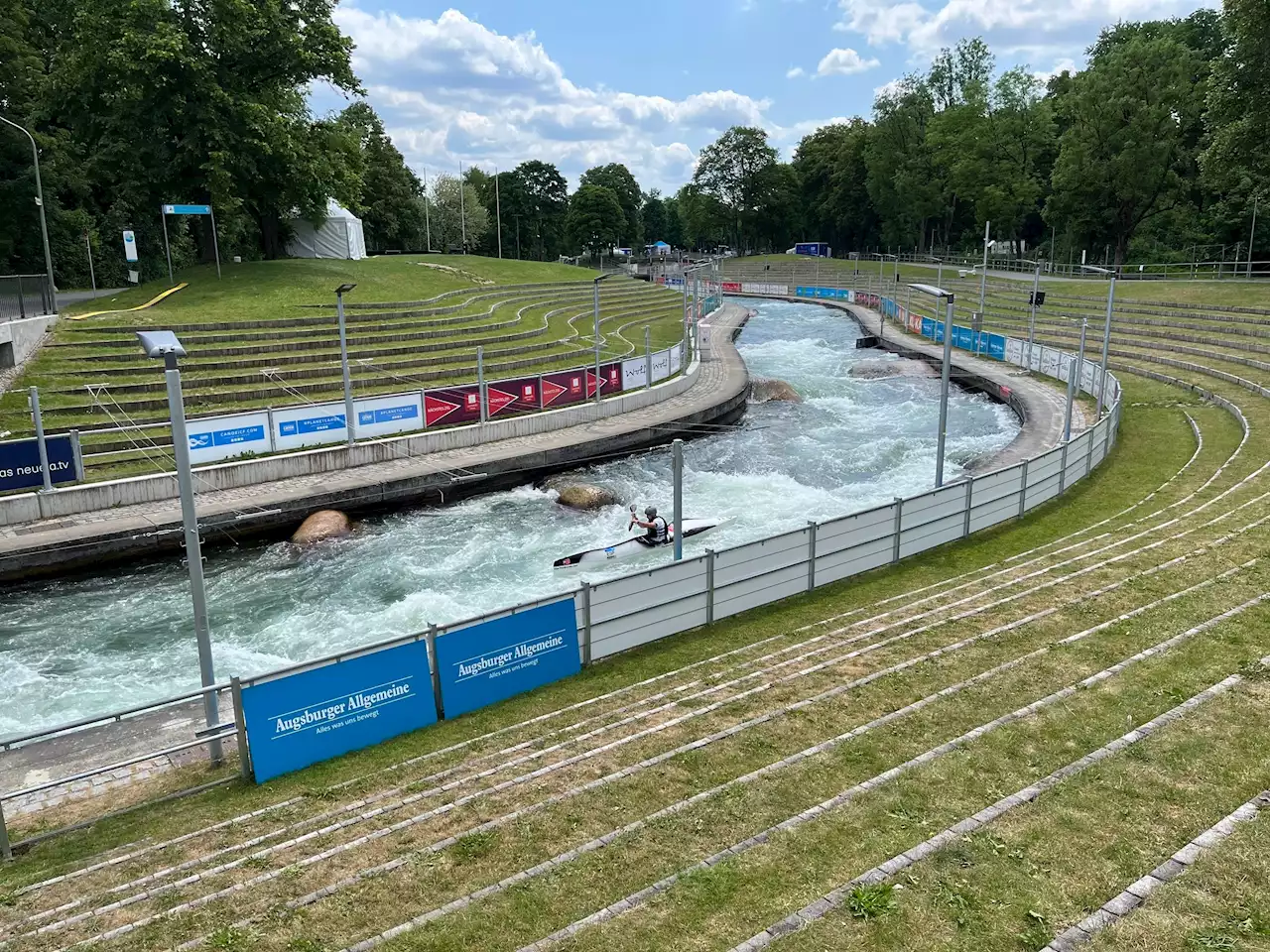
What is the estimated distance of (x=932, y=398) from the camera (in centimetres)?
4000

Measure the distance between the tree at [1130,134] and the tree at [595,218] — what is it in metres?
75.3

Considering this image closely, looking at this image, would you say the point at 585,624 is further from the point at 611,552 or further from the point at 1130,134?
the point at 1130,134

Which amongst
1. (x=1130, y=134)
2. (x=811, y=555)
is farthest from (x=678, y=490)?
(x=1130, y=134)

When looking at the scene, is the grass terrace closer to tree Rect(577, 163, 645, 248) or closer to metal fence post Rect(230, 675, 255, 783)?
Result: metal fence post Rect(230, 675, 255, 783)

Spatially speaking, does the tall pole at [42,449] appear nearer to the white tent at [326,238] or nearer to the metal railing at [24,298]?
the metal railing at [24,298]

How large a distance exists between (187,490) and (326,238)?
53498 millimetres

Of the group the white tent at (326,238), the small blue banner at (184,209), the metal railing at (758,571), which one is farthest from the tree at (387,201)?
the metal railing at (758,571)

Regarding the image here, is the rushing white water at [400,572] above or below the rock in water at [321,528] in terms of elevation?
below

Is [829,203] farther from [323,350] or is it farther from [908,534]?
[908,534]

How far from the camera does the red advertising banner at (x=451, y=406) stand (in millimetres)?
28016

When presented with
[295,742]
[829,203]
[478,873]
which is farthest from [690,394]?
[829,203]

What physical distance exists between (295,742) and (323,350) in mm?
26136

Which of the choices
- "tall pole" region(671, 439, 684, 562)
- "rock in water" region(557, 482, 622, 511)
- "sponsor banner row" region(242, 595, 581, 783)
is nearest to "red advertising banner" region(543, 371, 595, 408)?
"rock in water" region(557, 482, 622, 511)

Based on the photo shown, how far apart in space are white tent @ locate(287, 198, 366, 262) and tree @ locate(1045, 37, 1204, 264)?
181 feet
